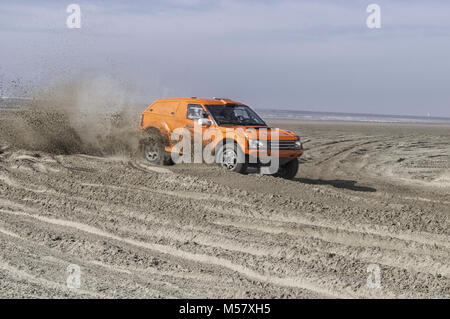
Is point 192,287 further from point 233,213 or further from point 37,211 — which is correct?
point 37,211

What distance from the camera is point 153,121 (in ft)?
48.1

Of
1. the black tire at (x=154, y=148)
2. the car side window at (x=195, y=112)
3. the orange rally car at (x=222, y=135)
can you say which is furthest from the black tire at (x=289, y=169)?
the black tire at (x=154, y=148)

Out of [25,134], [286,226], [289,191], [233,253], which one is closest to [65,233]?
[233,253]

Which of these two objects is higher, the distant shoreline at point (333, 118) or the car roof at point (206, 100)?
the car roof at point (206, 100)

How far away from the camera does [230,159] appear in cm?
1290

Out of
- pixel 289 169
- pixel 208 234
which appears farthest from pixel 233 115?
pixel 208 234

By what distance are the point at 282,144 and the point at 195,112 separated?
2.23 meters

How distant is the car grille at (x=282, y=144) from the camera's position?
42.0 ft

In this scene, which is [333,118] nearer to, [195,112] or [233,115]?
[233,115]

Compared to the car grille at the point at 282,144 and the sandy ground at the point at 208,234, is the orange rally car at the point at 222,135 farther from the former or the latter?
the sandy ground at the point at 208,234

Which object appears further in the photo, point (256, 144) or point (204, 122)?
point (204, 122)

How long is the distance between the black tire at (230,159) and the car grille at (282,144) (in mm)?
633

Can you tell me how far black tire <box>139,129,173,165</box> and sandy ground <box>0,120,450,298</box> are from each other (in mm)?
447

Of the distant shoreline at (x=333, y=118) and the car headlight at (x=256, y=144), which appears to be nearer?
the car headlight at (x=256, y=144)
